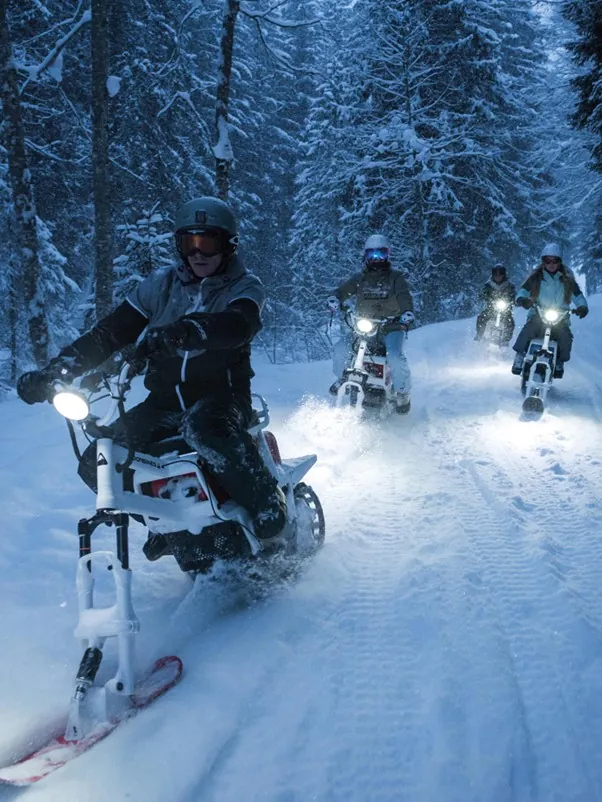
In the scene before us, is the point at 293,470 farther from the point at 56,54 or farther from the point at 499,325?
the point at 499,325

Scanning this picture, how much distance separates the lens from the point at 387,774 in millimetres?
2223

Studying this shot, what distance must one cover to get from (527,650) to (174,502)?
2.08m

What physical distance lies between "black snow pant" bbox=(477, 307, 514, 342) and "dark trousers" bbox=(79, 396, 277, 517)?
1231 centimetres

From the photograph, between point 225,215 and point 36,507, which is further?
point 36,507

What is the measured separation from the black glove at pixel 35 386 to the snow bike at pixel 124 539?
7 centimetres

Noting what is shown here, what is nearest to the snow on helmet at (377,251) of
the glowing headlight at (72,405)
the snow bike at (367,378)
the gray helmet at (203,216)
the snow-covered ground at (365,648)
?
the snow bike at (367,378)

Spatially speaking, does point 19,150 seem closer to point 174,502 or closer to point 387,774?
point 174,502

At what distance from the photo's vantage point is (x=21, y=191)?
34.0 ft

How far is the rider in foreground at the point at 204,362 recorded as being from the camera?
3092mm

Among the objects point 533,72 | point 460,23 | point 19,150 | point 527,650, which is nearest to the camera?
point 527,650

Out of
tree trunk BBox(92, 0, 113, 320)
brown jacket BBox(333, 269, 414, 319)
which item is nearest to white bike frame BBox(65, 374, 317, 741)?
brown jacket BBox(333, 269, 414, 319)

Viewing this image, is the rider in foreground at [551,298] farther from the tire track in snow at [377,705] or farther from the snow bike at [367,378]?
the tire track in snow at [377,705]

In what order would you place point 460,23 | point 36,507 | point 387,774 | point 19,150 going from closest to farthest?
point 387,774, point 36,507, point 19,150, point 460,23

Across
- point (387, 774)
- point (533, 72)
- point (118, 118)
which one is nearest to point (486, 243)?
point (533, 72)
